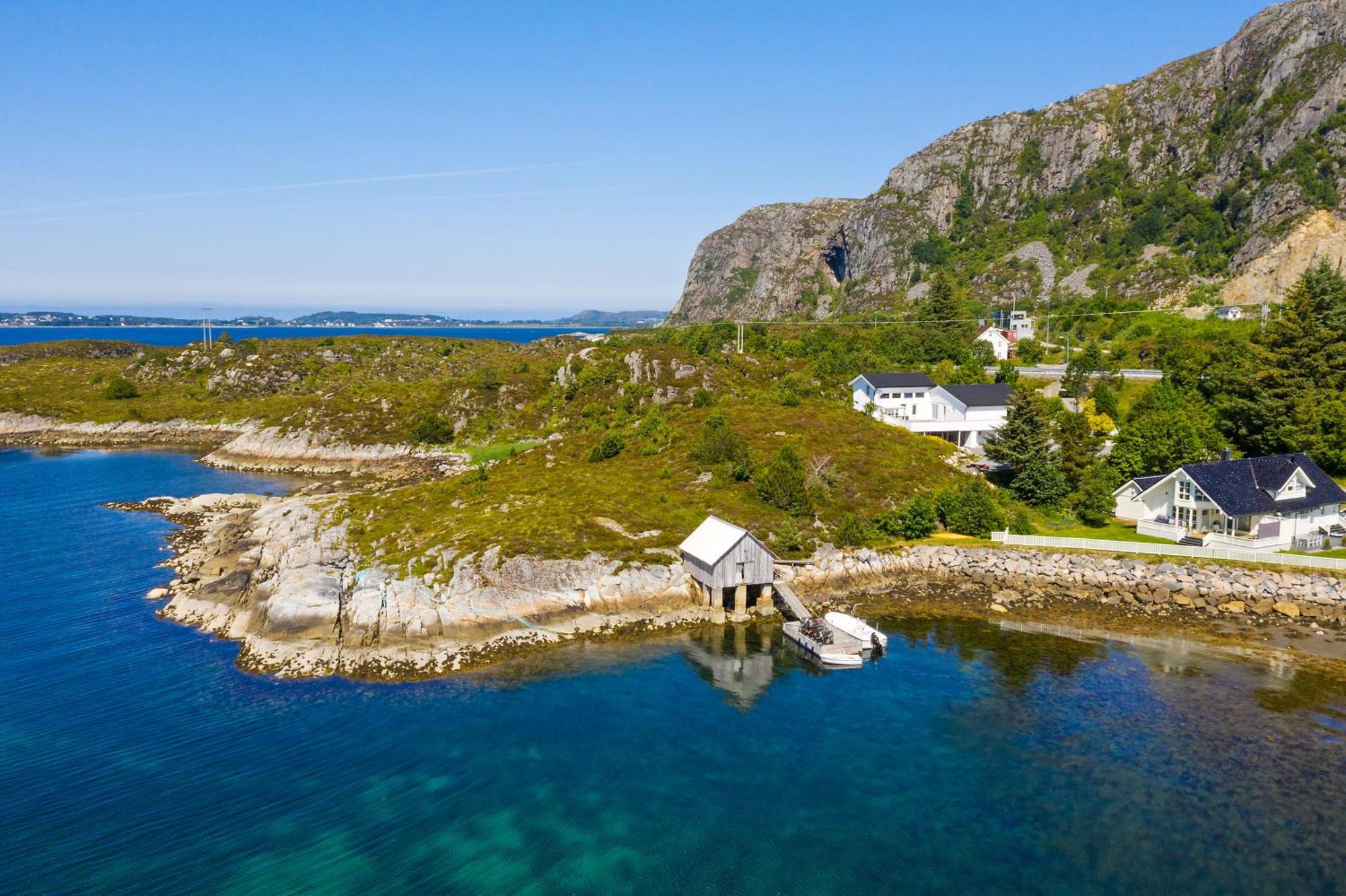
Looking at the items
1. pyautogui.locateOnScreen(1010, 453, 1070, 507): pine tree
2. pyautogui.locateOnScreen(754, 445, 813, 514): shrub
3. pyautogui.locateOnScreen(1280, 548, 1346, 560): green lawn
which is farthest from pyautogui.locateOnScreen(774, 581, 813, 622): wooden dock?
pyautogui.locateOnScreen(1280, 548, 1346, 560): green lawn

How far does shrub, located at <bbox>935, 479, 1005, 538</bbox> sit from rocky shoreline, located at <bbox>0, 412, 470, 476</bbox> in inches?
1907

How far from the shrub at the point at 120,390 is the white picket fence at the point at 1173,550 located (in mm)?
141995

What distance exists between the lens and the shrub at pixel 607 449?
69.0 m

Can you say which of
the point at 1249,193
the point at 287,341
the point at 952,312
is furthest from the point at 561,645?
the point at 1249,193

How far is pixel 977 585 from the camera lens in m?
49.0

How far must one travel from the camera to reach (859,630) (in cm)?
4091

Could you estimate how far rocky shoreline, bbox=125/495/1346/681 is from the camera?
39.6 meters

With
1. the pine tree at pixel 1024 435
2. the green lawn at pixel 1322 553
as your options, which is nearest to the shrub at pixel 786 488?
the pine tree at pixel 1024 435

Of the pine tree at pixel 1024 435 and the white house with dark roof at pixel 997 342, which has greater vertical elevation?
the white house with dark roof at pixel 997 342

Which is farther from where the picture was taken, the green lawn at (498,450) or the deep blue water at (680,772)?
the green lawn at (498,450)

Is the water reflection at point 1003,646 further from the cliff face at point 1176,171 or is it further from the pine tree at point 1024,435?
the cliff face at point 1176,171

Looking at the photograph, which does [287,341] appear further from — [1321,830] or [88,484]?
[1321,830]

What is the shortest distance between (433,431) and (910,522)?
211ft

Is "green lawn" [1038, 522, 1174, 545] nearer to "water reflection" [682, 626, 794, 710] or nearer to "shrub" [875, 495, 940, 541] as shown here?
"shrub" [875, 495, 940, 541]
